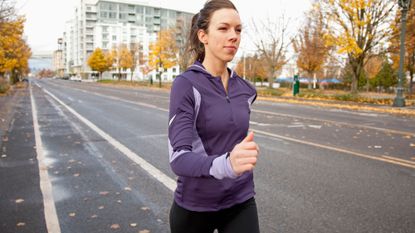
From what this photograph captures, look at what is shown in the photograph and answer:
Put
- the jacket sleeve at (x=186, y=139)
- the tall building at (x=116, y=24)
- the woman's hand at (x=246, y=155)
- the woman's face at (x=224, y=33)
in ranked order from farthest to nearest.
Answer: the tall building at (x=116, y=24)
the woman's face at (x=224, y=33)
the jacket sleeve at (x=186, y=139)
the woman's hand at (x=246, y=155)

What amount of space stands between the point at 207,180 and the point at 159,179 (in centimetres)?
431

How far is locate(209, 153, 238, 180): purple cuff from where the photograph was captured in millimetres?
1458

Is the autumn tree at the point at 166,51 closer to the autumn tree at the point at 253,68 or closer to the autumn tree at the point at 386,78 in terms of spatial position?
the autumn tree at the point at 253,68

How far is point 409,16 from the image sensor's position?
2612cm

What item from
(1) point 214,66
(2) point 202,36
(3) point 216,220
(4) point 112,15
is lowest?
(3) point 216,220

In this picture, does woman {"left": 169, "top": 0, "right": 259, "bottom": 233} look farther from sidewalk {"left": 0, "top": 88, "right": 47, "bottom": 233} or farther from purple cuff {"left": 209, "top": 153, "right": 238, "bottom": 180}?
sidewalk {"left": 0, "top": 88, "right": 47, "bottom": 233}

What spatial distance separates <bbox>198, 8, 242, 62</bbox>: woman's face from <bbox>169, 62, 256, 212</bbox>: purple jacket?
0.43 ft

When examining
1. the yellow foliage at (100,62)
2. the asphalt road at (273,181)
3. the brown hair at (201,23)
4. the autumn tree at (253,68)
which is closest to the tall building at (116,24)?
the yellow foliage at (100,62)

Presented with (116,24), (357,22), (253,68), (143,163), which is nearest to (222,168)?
(143,163)

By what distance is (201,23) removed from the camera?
1.94 metres

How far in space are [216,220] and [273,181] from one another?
404cm

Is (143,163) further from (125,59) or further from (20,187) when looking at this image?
(125,59)

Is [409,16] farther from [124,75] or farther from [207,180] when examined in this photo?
[124,75]

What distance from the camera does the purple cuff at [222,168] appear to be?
57.4 inches
